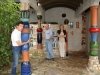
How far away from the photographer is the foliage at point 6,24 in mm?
10968

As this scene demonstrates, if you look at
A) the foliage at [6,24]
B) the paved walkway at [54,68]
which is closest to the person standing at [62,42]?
the paved walkway at [54,68]

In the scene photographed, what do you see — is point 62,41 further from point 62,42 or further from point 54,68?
point 54,68

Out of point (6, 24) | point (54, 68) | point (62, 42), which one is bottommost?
point (54, 68)

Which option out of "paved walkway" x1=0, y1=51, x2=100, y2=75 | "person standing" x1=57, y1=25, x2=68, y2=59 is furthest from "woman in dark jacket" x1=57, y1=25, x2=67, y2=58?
"paved walkway" x1=0, y1=51, x2=100, y2=75

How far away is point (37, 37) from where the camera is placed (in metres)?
17.4

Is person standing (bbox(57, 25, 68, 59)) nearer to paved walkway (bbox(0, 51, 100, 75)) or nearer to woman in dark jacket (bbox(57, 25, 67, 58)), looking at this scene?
woman in dark jacket (bbox(57, 25, 67, 58))

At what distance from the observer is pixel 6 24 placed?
11.3 meters

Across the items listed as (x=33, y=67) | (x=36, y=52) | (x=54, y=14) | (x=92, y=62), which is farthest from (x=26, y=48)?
(x=54, y=14)

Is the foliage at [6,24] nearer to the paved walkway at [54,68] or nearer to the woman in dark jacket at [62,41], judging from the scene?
the paved walkway at [54,68]

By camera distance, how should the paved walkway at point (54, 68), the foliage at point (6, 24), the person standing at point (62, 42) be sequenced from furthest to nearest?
the person standing at point (62, 42)
the paved walkway at point (54, 68)
the foliage at point (6, 24)

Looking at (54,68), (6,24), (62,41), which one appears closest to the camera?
(6,24)

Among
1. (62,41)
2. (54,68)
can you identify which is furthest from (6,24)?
(62,41)

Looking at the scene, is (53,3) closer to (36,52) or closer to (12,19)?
(36,52)

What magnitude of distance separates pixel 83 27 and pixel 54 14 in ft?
7.74
